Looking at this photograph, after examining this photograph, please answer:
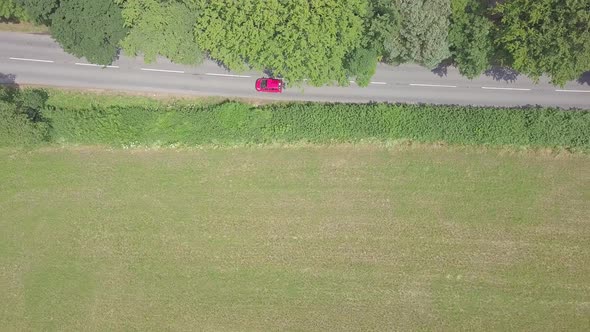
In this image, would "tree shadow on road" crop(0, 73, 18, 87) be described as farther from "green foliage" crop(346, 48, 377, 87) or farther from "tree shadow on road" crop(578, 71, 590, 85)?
"tree shadow on road" crop(578, 71, 590, 85)

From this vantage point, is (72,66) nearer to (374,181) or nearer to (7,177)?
(7,177)

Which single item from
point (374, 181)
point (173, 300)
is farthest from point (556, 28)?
point (173, 300)

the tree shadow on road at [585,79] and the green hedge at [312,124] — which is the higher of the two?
the tree shadow on road at [585,79]

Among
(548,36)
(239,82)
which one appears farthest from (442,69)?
(239,82)

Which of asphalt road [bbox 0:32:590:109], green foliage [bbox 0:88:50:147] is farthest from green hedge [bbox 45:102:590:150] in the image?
asphalt road [bbox 0:32:590:109]

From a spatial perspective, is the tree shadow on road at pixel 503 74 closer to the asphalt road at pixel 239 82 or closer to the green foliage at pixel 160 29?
the asphalt road at pixel 239 82

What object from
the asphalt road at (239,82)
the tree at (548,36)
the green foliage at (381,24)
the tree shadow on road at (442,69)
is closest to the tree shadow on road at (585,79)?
the asphalt road at (239,82)
